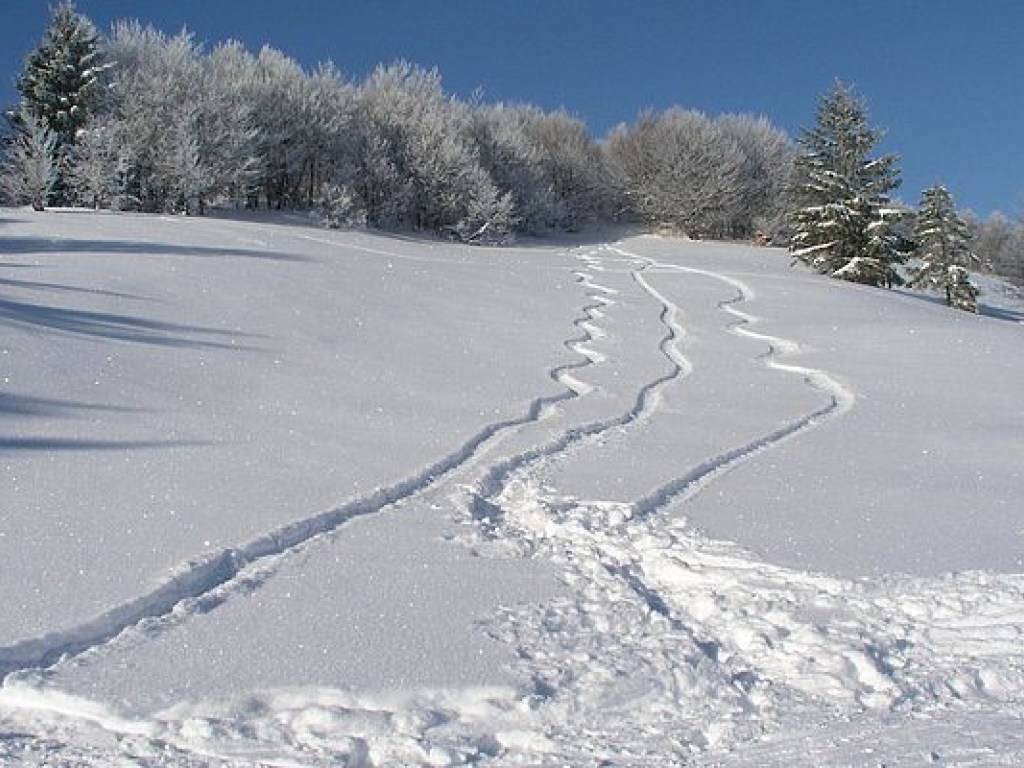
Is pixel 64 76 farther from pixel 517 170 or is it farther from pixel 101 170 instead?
pixel 517 170

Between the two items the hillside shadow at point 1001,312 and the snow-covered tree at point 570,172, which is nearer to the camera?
the hillside shadow at point 1001,312

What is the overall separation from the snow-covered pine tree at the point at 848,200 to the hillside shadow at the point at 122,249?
1522cm

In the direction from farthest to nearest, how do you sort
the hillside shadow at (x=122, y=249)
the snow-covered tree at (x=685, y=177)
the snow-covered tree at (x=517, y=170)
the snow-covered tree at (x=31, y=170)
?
the snow-covered tree at (x=685, y=177)
the snow-covered tree at (x=517, y=170)
the snow-covered tree at (x=31, y=170)
the hillside shadow at (x=122, y=249)

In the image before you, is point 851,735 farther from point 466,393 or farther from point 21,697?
point 466,393

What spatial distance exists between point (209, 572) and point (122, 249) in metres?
10.5

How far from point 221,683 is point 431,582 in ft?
3.42

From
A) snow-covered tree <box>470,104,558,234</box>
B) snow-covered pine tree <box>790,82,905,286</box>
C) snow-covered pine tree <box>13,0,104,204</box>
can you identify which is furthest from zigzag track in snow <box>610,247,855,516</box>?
snow-covered tree <box>470,104,558,234</box>

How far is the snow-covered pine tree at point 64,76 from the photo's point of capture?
2714cm

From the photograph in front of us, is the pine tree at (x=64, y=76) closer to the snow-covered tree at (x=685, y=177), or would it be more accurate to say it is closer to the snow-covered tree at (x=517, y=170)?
the snow-covered tree at (x=517, y=170)

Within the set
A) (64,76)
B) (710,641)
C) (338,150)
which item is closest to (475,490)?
(710,641)

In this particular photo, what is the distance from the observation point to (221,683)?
110 inches

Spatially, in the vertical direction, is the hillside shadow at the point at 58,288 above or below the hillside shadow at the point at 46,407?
above

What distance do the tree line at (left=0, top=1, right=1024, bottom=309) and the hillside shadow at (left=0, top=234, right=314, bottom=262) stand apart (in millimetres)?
10247

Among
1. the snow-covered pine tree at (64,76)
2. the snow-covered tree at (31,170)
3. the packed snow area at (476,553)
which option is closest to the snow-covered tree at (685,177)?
the snow-covered pine tree at (64,76)
